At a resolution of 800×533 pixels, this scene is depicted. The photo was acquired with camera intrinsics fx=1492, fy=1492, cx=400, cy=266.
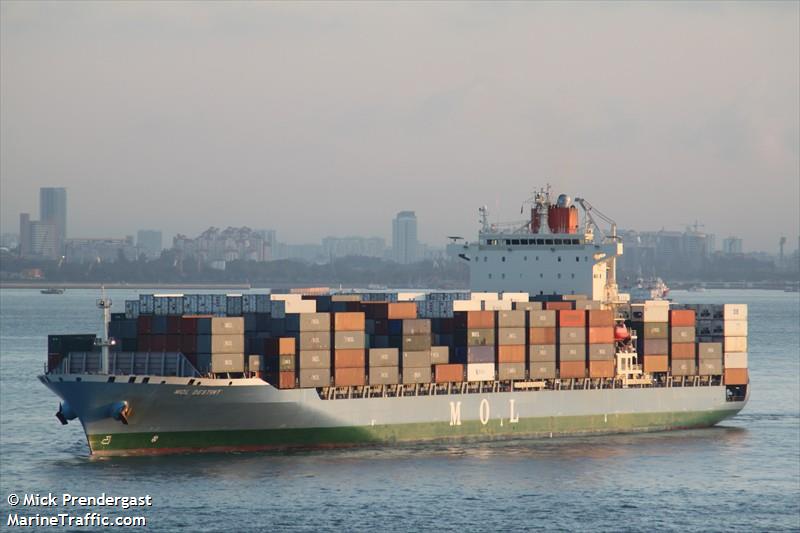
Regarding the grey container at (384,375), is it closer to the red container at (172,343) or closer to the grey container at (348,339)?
the grey container at (348,339)

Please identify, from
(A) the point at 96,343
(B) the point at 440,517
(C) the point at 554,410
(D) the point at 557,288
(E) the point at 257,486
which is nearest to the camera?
(B) the point at 440,517

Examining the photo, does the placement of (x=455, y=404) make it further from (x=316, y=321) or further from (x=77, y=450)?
(x=77, y=450)

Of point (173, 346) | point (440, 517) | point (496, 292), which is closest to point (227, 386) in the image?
point (173, 346)

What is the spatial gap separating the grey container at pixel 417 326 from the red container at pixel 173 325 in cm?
831

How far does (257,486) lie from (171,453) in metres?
5.85

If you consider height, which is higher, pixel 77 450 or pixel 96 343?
pixel 96 343

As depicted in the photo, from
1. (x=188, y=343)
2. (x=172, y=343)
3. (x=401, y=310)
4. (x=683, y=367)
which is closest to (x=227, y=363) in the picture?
(x=188, y=343)

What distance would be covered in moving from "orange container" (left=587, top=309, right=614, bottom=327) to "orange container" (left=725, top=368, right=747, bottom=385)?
791 centimetres

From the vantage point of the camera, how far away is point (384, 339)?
5550cm

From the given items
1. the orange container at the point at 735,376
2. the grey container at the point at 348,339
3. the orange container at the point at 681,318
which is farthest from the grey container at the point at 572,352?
the grey container at the point at 348,339

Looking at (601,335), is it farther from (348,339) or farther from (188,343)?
(188,343)

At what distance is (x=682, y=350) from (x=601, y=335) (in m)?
5.27

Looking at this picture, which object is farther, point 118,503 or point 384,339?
point 384,339

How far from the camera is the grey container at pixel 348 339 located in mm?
53281
